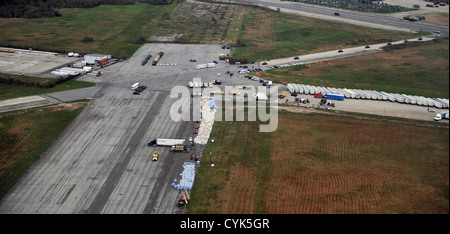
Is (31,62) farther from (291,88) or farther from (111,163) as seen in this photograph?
(291,88)

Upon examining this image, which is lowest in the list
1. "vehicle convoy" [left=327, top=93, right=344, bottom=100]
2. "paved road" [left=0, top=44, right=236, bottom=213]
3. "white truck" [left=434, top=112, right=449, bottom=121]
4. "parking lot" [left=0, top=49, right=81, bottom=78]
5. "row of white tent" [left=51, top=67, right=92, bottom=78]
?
"paved road" [left=0, top=44, right=236, bottom=213]

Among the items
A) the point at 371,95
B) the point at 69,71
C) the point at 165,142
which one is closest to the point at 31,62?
the point at 69,71

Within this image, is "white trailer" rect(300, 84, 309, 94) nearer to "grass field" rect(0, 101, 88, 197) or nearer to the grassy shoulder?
"grass field" rect(0, 101, 88, 197)

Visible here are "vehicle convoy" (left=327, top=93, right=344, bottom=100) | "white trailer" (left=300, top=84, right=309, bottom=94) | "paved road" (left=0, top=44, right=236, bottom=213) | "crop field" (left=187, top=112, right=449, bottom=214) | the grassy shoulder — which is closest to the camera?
"crop field" (left=187, top=112, right=449, bottom=214)

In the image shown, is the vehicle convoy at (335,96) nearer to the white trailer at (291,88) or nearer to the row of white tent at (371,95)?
the row of white tent at (371,95)

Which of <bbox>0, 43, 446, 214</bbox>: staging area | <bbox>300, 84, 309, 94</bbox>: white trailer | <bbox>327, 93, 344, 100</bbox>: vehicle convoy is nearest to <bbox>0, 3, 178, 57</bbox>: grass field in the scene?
<bbox>0, 43, 446, 214</bbox>: staging area

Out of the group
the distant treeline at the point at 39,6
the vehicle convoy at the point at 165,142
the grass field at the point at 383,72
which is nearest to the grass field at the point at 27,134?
the vehicle convoy at the point at 165,142

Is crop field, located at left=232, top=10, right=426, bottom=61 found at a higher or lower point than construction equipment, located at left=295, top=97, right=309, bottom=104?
higher
